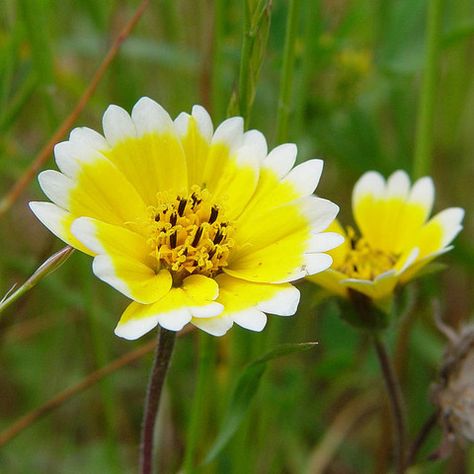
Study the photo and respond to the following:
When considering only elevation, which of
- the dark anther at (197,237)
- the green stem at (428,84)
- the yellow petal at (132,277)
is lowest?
the yellow petal at (132,277)

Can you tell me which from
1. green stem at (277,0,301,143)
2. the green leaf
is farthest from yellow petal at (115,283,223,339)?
green stem at (277,0,301,143)

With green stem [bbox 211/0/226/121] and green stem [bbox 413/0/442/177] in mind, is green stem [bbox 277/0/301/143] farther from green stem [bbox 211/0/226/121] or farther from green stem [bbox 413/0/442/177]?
green stem [bbox 413/0/442/177]

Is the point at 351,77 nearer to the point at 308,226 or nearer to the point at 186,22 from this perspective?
the point at 186,22

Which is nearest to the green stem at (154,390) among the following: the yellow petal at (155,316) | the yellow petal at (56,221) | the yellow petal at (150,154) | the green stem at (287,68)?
the yellow petal at (155,316)

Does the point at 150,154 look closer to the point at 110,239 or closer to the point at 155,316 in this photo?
the point at 110,239

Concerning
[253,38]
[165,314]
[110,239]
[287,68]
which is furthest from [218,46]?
[165,314]

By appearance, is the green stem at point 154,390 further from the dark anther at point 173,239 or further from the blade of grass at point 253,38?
the blade of grass at point 253,38
